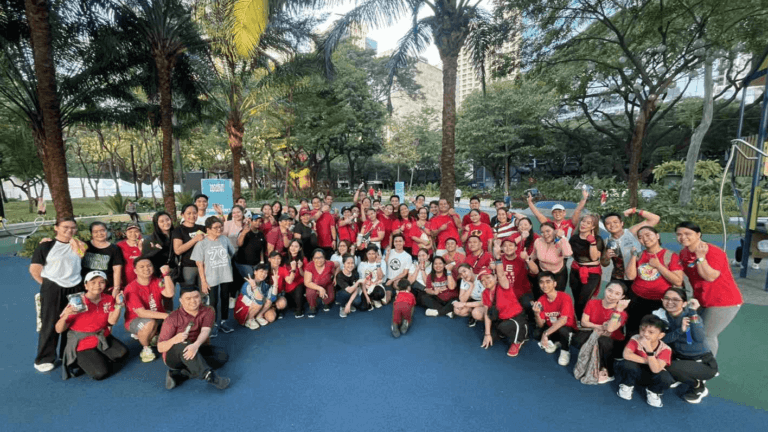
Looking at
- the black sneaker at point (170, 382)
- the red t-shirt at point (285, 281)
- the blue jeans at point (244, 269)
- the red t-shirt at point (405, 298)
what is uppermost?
the blue jeans at point (244, 269)

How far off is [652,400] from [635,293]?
107cm

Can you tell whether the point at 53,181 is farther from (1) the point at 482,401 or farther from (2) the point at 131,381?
(1) the point at 482,401

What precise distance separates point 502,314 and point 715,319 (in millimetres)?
1998

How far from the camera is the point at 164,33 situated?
351 inches

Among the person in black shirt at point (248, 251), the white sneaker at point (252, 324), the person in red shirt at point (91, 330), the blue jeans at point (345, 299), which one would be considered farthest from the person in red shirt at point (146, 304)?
the blue jeans at point (345, 299)

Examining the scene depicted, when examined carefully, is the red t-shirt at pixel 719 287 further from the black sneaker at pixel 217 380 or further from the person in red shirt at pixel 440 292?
the black sneaker at pixel 217 380

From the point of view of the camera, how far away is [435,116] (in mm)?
35125

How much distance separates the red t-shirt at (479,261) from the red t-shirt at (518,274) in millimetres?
456

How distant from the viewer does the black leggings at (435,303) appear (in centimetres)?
544

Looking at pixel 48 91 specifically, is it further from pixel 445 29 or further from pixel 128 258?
pixel 445 29

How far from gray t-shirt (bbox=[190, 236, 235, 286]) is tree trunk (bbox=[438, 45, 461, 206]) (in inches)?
214

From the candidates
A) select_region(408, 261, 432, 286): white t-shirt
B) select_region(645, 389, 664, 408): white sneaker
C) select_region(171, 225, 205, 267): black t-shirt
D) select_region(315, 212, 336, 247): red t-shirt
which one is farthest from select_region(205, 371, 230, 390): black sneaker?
select_region(645, 389, 664, 408): white sneaker

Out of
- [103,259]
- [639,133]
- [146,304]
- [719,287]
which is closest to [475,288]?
[719,287]

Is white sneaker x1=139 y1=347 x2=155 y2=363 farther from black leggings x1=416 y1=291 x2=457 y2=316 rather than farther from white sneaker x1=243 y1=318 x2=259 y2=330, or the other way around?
black leggings x1=416 y1=291 x2=457 y2=316
